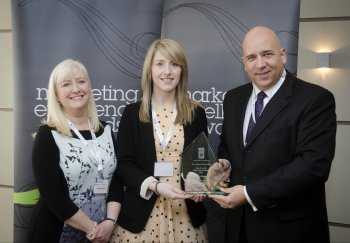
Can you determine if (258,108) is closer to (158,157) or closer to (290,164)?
(290,164)

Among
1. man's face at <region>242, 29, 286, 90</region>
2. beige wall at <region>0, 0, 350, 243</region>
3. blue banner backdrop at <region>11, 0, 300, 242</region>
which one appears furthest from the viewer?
beige wall at <region>0, 0, 350, 243</region>

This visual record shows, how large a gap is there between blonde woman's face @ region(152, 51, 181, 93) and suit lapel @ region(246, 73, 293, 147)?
0.61 meters

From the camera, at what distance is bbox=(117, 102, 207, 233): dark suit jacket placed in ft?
7.52

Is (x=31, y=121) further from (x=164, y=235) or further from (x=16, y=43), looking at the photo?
(x=164, y=235)

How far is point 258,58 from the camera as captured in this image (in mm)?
2148

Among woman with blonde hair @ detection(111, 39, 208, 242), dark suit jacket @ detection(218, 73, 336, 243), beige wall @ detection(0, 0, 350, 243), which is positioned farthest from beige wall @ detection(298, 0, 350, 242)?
woman with blonde hair @ detection(111, 39, 208, 242)

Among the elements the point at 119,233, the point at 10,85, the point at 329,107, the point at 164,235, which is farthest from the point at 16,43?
the point at 329,107

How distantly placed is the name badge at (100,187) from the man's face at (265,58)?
1132mm

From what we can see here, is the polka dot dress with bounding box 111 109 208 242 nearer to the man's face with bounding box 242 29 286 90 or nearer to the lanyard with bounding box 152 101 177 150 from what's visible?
the lanyard with bounding box 152 101 177 150

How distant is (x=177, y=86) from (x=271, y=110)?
68cm

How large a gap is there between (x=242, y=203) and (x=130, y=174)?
2.28 ft

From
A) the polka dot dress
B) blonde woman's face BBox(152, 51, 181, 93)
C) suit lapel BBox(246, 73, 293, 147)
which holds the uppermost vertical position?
blonde woman's face BBox(152, 51, 181, 93)

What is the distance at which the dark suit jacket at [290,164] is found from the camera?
194 centimetres

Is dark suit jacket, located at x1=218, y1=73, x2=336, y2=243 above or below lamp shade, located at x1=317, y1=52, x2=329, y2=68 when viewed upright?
below
